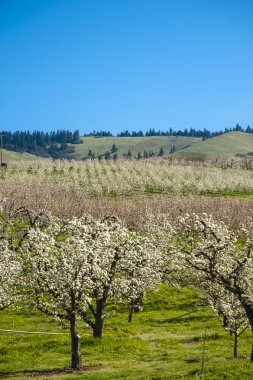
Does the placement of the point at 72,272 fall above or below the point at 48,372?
above

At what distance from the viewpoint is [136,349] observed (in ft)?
139

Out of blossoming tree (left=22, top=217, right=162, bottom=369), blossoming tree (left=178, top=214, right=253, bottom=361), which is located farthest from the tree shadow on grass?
blossoming tree (left=178, top=214, right=253, bottom=361)

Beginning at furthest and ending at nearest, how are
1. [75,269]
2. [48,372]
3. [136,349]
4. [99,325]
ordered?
[99,325] → [136,349] → [75,269] → [48,372]

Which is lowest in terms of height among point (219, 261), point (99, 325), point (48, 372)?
point (48, 372)

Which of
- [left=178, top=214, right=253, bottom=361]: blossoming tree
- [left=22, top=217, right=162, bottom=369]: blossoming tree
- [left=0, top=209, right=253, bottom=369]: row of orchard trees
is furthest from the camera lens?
[left=22, top=217, right=162, bottom=369]: blossoming tree

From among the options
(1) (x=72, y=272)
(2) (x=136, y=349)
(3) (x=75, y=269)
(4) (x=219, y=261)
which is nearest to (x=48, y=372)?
(1) (x=72, y=272)

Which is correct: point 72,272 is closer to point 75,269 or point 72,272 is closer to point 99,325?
point 75,269

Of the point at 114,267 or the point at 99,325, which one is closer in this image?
the point at 99,325

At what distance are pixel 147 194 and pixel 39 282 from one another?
14491cm

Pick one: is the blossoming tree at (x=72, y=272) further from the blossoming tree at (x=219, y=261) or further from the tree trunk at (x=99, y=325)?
the blossoming tree at (x=219, y=261)

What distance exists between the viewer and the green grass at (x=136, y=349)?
33500 millimetres

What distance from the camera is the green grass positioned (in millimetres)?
33500

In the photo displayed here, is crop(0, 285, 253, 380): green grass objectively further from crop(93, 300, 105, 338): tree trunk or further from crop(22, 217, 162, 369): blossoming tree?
crop(22, 217, 162, 369): blossoming tree

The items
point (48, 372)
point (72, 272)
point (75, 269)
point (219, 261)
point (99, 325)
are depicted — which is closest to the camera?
point (219, 261)
